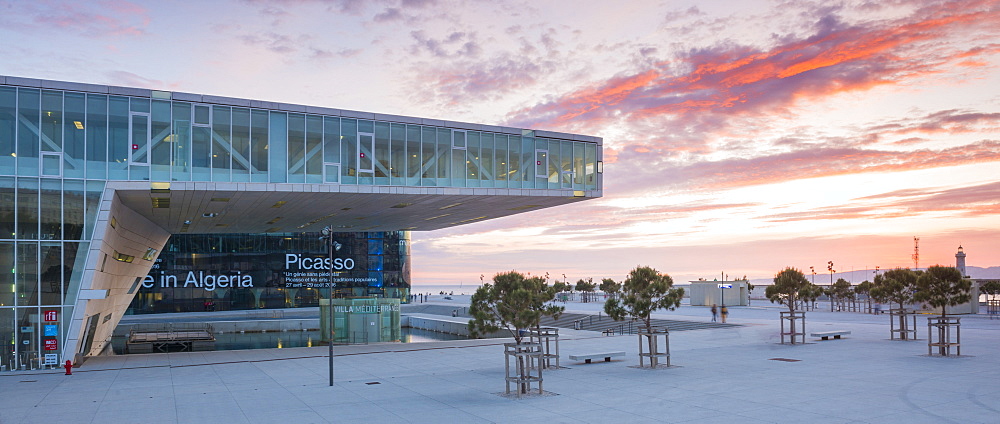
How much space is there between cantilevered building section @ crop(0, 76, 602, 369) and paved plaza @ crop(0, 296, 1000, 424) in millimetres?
3768

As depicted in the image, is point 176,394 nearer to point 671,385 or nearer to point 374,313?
point 671,385

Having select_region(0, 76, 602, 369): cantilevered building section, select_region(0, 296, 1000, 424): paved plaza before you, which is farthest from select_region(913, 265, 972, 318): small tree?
select_region(0, 76, 602, 369): cantilevered building section

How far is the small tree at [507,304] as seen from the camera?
2464 cm

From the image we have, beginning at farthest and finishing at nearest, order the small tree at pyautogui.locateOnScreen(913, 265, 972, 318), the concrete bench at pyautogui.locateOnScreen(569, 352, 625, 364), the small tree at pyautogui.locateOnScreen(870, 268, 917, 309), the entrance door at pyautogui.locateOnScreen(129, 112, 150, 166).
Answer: the small tree at pyautogui.locateOnScreen(870, 268, 917, 309) < the small tree at pyautogui.locateOnScreen(913, 265, 972, 318) < the entrance door at pyautogui.locateOnScreen(129, 112, 150, 166) < the concrete bench at pyautogui.locateOnScreen(569, 352, 625, 364)

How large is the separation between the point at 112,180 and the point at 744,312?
2146 inches

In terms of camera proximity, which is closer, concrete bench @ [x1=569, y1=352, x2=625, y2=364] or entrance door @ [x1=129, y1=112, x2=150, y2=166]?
concrete bench @ [x1=569, y1=352, x2=625, y2=364]

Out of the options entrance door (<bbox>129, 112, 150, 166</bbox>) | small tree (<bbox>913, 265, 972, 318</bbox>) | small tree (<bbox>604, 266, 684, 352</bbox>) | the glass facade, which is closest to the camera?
small tree (<bbox>604, 266, 684, 352</bbox>)

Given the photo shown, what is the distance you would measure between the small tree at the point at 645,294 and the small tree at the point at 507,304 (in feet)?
12.8

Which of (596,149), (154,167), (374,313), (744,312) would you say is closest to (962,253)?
(744,312)

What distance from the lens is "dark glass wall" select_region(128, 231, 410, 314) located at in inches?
3334

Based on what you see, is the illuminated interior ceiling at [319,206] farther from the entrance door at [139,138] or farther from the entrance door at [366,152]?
the entrance door at [139,138]

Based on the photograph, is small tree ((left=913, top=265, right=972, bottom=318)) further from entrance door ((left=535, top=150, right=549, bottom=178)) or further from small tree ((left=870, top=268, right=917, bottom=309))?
entrance door ((left=535, top=150, right=549, bottom=178))

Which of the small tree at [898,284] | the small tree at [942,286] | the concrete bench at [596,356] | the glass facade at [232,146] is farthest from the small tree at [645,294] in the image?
the small tree at [898,284]

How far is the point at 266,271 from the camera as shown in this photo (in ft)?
296
